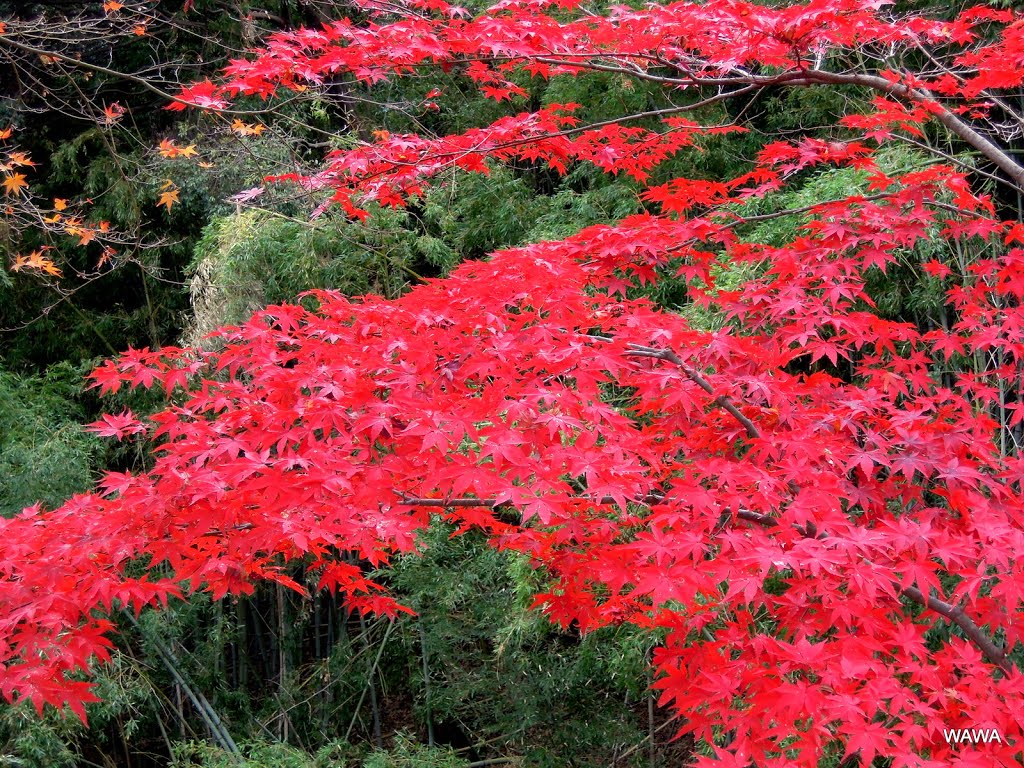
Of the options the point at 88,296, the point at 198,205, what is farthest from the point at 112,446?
the point at 198,205

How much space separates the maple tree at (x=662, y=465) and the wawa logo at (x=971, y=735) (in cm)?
2

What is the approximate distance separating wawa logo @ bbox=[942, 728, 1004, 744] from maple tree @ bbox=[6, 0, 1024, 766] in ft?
0.07

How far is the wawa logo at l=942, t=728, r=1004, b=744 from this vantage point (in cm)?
172

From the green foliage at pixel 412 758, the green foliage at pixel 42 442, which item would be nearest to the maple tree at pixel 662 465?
the green foliage at pixel 412 758

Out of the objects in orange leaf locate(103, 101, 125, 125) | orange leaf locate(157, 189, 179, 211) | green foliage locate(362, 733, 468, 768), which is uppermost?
orange leaf locate(103, 101, 125, 125)

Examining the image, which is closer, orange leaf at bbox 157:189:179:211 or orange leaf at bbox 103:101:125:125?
orange leaf at bbox 103:101:125:125

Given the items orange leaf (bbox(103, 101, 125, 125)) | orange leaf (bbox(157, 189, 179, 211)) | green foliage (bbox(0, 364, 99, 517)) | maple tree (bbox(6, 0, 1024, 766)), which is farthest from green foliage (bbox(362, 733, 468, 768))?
orange leaf (bbox(103, 101, 125, 125))

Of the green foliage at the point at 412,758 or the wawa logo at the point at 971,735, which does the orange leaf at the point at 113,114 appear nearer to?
the green foliage at the point at 412,758

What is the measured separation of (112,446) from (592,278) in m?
4.14

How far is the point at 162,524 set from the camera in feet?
6.79

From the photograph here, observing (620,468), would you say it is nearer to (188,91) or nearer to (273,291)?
(188,91)

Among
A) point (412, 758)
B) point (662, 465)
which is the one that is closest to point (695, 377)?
point (662, 465)

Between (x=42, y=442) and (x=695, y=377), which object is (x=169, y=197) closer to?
(x=42, y=442)

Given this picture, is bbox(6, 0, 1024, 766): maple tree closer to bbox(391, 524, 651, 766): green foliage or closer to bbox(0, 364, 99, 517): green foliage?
bbox(391, 524, 651, 766): green foliage
